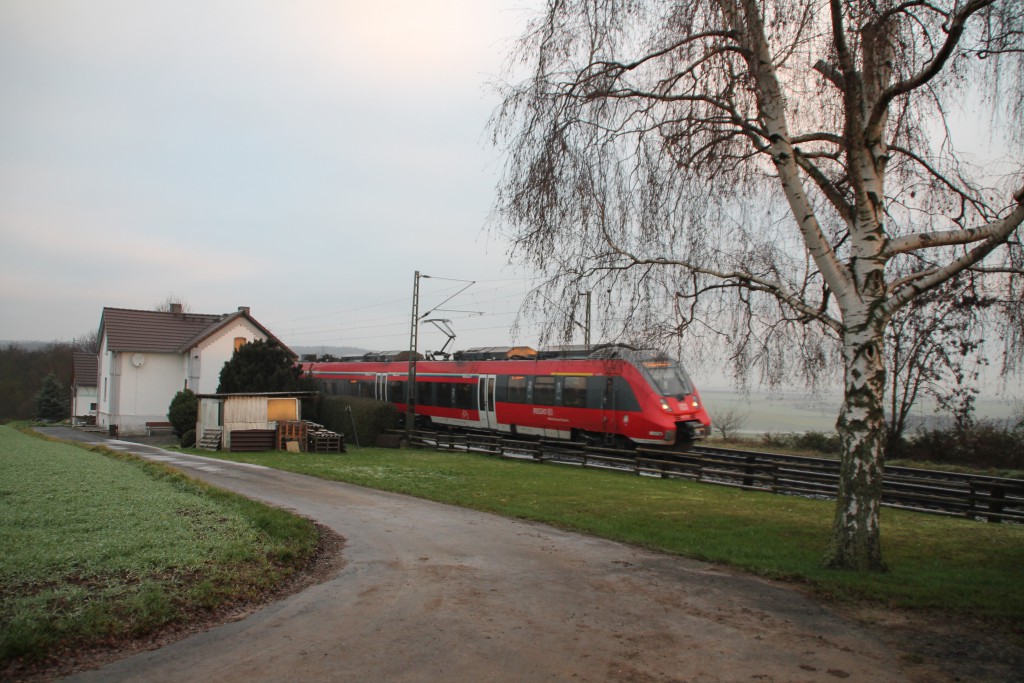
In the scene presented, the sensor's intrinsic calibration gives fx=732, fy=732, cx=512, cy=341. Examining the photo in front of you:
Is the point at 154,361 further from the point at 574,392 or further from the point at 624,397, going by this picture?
the point at 624,397

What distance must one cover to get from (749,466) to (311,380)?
2285cm

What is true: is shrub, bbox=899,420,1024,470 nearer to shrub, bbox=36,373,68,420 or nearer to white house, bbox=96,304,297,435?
white house, bbox=96,304,297,435

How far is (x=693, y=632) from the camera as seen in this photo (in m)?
6.65

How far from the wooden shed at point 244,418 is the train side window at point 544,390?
9868 millimetres

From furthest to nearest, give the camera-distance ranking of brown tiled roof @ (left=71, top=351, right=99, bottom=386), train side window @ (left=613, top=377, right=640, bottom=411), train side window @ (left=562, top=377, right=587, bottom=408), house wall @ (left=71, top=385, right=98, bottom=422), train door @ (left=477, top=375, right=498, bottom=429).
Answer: house wall @ (left=71, top=385, right=98, bottom=422) < brown tiled roof @ (left=71, top=351, right=99, bottom=386) < train door @ (left=477, top=375, right=498, bottom=429) < train side window @ (left=562, top=377, right=587, bottom=408) < train side window @ (left=613, top=377, right=640, bottom=411)

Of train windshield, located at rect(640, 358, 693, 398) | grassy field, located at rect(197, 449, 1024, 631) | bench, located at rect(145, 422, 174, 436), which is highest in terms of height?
train windshield, located at rect(640, 358, 693, 398)

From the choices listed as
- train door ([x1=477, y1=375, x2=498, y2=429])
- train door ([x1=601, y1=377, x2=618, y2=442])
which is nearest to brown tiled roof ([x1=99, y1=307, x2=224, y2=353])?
train door ([x1=477, y1=375, x2=498, y2=429])

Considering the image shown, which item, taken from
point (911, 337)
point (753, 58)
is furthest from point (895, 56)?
point (911, 337)

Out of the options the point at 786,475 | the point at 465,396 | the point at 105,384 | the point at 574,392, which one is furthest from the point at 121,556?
the point at 105,384

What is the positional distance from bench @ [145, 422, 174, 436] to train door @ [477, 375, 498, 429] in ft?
67.9

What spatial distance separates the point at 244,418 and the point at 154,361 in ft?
58.7

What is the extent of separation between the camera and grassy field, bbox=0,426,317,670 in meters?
6.15

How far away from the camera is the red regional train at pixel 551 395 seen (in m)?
23.1

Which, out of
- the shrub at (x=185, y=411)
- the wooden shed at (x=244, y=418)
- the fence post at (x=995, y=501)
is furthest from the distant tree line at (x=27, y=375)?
the fence post at (x=995, y=501)
